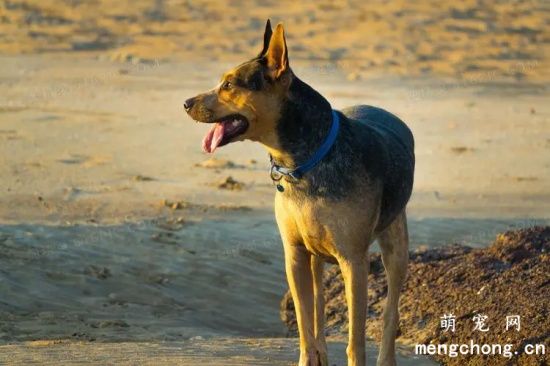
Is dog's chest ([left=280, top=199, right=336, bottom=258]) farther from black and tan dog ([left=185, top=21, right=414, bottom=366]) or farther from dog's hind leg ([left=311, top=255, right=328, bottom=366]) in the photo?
dog's hind leg ([left=311, top=255, right=328, bottom=366])

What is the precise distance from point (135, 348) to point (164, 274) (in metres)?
3.49

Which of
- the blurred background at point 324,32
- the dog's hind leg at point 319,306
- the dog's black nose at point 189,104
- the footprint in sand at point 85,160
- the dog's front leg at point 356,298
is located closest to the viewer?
the dog's black nose at point 189,104

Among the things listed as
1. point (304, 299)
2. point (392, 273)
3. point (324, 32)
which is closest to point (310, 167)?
point (304, 299)

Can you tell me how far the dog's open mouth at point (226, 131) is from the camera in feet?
26.0

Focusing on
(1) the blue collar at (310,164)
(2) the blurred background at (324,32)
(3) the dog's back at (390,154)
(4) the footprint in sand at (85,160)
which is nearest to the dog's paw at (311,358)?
(3) the dog's back at (390,154)

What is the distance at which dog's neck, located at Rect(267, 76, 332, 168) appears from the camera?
7977 millimetres

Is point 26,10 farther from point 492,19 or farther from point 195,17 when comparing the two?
point 492,19

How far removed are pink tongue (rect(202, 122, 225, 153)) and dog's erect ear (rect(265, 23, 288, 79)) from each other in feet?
1.35

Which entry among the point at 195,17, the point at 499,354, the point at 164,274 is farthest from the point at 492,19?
the point at 499,354

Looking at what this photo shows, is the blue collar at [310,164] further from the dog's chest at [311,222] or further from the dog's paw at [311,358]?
the dog's paw at [311,358]

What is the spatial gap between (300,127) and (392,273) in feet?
5.07

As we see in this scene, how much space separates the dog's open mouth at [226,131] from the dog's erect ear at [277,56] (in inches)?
12.1

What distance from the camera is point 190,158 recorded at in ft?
57.3

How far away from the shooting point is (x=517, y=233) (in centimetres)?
1108
